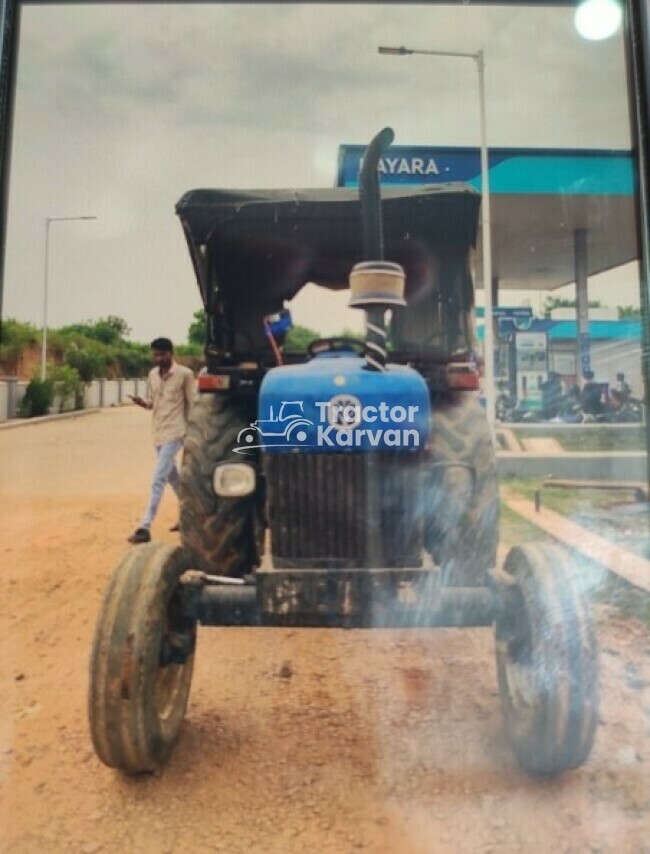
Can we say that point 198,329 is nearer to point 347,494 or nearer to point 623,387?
point 347,494

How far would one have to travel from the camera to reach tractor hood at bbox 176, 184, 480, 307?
1931 mm

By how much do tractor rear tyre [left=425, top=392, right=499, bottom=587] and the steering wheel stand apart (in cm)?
38

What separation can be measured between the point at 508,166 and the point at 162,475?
1387 mm

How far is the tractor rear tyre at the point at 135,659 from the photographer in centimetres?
158

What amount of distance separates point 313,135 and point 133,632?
1.40 meters

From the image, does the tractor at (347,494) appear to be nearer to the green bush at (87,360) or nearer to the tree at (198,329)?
the tree at (198,329)

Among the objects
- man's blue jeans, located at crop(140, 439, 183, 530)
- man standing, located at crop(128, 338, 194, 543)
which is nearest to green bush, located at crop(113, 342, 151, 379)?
man standing, located at crop(128, 338, 194, 543)

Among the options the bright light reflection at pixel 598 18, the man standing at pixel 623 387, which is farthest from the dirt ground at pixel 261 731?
the bright light reflection at pixel 598 18

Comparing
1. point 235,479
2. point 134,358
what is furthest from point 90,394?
point 235,479

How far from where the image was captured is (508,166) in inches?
73.5

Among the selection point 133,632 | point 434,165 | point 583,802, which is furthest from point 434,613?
point 434,165

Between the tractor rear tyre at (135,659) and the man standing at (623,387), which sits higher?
the man standing at (623,387)

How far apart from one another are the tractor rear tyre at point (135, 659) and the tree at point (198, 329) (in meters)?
0.65

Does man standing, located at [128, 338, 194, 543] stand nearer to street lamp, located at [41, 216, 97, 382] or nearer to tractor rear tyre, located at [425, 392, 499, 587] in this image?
street lamp, located at [41, 216, 97, 382]
